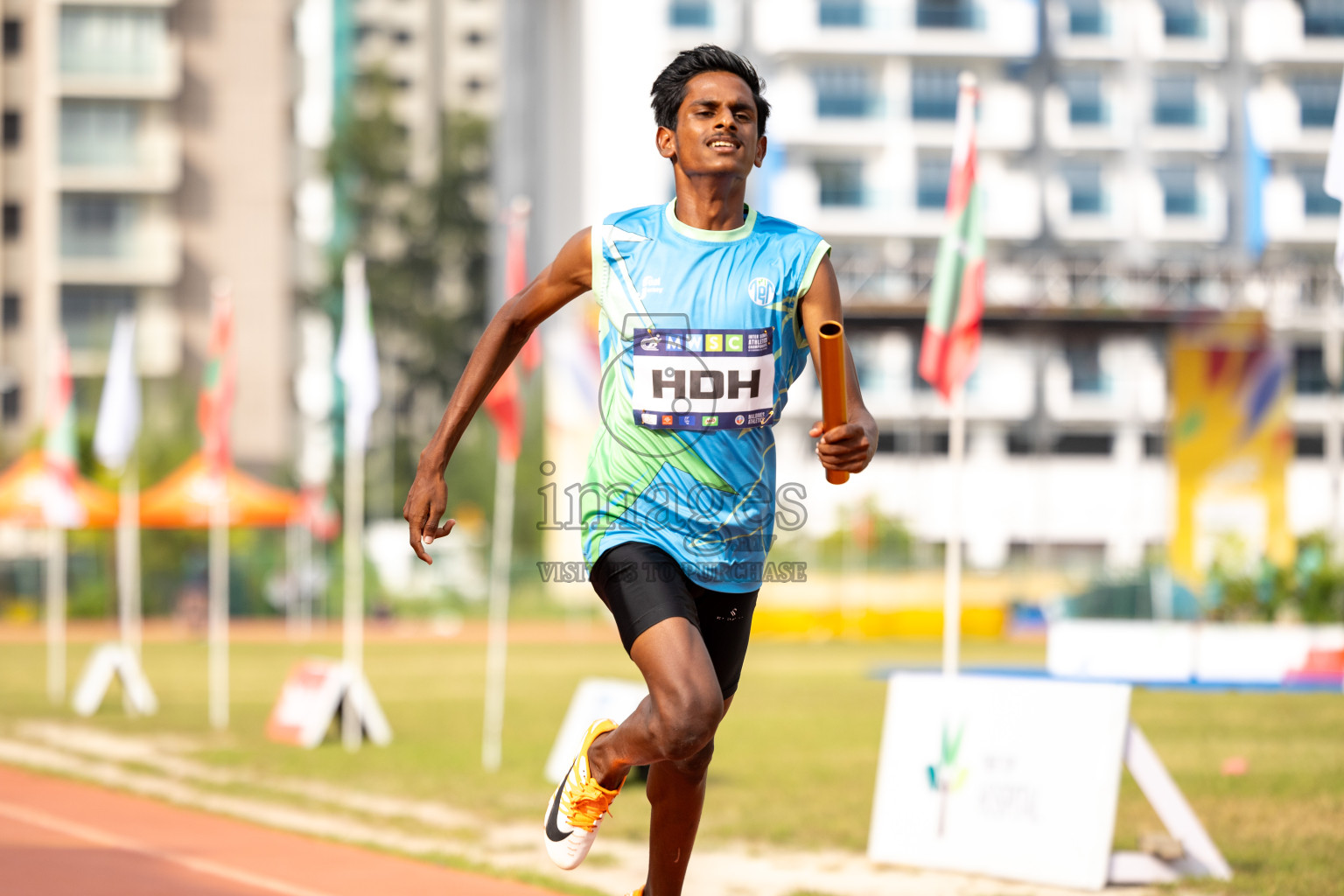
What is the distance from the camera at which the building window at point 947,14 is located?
225 feet

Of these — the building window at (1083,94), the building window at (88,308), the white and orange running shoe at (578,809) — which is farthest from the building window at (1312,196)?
the white and orange running shoe at (578,809)

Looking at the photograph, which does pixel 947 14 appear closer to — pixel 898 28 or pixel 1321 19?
pixel 898 28

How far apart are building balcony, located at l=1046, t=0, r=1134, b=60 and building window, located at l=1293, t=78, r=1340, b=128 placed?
7140mm

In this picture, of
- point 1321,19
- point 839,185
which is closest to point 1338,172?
point 839,185

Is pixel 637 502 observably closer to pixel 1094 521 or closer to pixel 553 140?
pixel 553 140

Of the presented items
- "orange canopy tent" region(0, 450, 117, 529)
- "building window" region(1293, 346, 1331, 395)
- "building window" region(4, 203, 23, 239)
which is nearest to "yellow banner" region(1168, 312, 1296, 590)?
"orange canopy tent" region(0, 450, 117, 529)

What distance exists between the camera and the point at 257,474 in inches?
2532

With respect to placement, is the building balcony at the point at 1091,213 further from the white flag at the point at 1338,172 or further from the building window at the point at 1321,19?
the white flag at the point at 1338,172

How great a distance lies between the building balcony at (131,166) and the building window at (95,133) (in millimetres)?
32

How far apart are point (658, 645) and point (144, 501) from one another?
3328 centimetres

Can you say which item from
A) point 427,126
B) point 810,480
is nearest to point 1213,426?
point 810,480

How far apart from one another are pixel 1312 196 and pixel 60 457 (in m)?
61.5

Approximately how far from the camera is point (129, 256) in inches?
2480

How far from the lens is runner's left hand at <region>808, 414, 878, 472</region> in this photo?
4203 millimetres
